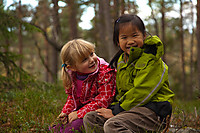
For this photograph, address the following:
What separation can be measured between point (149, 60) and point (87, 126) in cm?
126

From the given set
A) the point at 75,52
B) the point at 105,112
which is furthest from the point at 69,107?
the point at 75,52

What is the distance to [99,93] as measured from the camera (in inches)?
125

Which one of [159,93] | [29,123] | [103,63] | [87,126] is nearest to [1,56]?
[29,123]

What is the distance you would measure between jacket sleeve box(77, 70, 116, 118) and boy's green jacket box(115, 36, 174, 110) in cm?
32

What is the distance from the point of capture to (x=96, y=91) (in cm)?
321

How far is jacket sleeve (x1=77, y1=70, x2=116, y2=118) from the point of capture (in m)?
3.04

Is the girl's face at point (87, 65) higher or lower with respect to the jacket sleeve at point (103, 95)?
higher

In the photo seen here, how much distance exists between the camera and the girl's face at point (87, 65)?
3.15 meters

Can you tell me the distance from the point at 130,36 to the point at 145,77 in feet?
2.02

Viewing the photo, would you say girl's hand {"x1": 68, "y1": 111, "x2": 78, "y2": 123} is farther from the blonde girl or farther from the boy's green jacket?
the boy's green jacket

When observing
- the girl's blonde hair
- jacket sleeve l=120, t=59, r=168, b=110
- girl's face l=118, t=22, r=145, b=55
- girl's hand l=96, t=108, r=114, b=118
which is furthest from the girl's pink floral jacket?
girl's face l=118, t=22, r=145, b=55

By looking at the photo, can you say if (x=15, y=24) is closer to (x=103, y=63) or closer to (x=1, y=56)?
(x=1, y=56)

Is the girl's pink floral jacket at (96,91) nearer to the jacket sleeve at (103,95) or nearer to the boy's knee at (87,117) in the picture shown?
the jacket sleeve at (103,95)

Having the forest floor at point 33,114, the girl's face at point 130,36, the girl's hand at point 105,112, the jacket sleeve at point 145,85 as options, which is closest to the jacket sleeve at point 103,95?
the girl's hand at point 105,112
